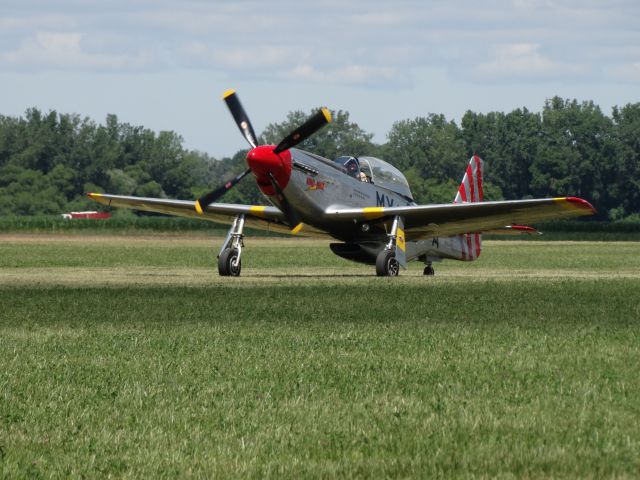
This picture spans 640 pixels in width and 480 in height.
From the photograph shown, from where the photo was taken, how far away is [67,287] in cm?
2336

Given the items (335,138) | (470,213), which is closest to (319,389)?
(470,213)

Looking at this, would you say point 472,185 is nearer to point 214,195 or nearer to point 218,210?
point 218,210

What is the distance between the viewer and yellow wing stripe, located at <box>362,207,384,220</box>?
2884 cm

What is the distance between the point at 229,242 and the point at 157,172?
138949 millimetres

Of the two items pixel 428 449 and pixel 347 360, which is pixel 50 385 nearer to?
pixel 347 360

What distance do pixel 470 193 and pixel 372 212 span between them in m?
7.11

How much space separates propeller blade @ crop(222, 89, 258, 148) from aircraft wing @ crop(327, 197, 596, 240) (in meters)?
2.62

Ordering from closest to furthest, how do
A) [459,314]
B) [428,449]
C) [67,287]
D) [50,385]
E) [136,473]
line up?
[136,473]
[428,449]
[50,385]
[459,314]
[67,287]

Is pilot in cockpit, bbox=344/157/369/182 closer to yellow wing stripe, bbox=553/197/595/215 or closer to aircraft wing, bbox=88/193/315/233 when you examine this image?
aircraft wing, bbox=88/193/315/233

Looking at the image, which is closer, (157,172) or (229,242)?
(229,242)

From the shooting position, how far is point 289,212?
2861 cm

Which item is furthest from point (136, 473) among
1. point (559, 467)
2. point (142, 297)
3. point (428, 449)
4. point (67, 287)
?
point (67, 287)

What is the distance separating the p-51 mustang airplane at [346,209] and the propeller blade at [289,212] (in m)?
0.02

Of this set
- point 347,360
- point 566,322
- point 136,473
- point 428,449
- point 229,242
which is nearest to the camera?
point 136,473
